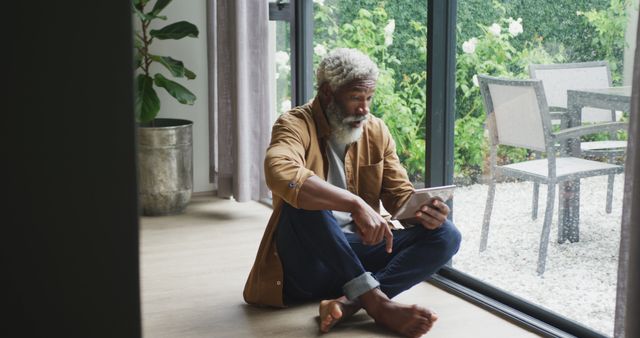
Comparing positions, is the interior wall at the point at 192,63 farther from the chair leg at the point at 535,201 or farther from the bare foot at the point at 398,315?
the chair leg at the point at 535,201

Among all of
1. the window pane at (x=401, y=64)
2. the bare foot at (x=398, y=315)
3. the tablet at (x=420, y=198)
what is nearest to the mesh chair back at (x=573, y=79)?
the tablet at (x=420, y=198)

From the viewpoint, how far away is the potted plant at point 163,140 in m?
4.24

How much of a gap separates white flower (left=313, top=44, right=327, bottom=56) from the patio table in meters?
2.02

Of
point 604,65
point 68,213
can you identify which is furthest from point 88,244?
point 604,65

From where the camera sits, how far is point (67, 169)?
583mm

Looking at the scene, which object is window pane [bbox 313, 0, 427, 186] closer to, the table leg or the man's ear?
the man's ear

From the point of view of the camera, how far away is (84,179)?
1.93 ft

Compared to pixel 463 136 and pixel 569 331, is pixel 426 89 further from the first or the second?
pixel 569 331

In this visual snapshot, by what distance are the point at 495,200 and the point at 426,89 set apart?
53cm

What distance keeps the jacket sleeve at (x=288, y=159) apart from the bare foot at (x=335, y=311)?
35 cm

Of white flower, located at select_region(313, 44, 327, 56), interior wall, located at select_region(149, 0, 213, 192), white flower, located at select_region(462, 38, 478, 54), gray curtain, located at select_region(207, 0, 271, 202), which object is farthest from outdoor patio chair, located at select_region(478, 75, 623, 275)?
interior wall, located at select_region(149, 0, 213, 192)

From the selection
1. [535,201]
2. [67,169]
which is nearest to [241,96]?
[535,201]

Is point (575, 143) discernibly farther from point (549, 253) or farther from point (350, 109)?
point (350, 109)

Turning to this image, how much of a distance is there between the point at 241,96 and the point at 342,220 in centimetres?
176
